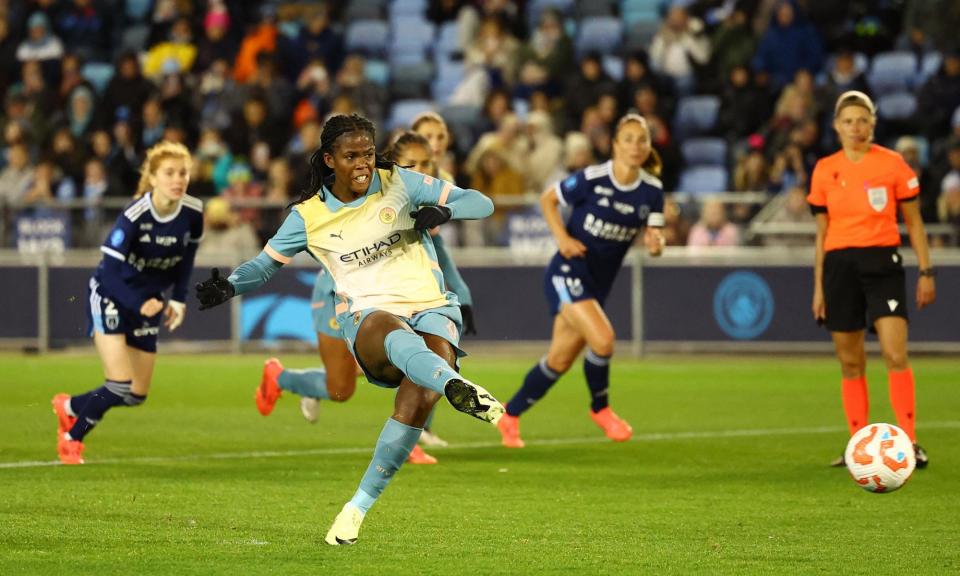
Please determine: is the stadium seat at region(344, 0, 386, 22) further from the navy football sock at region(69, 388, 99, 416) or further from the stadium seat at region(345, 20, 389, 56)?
the navy football sock at region(69, 388, 99, 416)

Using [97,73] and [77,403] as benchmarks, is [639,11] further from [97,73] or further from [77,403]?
[77,403]

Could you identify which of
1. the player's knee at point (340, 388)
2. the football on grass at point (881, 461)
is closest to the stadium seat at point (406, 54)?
the player's knee at point (340, 388)

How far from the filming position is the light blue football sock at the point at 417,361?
6.55m

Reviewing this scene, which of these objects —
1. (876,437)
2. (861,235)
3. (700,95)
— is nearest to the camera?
(876,437)

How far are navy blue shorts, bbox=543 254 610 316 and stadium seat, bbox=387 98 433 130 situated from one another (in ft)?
36.6

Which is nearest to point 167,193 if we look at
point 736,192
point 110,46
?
point 736,192

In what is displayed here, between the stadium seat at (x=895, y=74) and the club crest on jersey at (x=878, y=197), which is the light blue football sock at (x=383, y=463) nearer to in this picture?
the club crest on jersey at (x=878, y=197)

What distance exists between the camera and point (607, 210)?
1104 cm

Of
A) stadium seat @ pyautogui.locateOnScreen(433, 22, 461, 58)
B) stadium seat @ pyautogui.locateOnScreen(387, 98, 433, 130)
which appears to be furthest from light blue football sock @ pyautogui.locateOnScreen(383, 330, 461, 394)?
stadium seat @ pyautogui.locateOnScreen(433, 22, 461, 58)

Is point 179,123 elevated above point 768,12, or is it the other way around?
point 768,12

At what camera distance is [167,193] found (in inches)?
390

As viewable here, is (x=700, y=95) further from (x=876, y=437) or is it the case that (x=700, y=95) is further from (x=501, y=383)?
(x=876, y=437)

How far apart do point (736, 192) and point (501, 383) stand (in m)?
5.02

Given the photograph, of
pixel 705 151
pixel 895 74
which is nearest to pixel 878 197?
pixel 705 151
